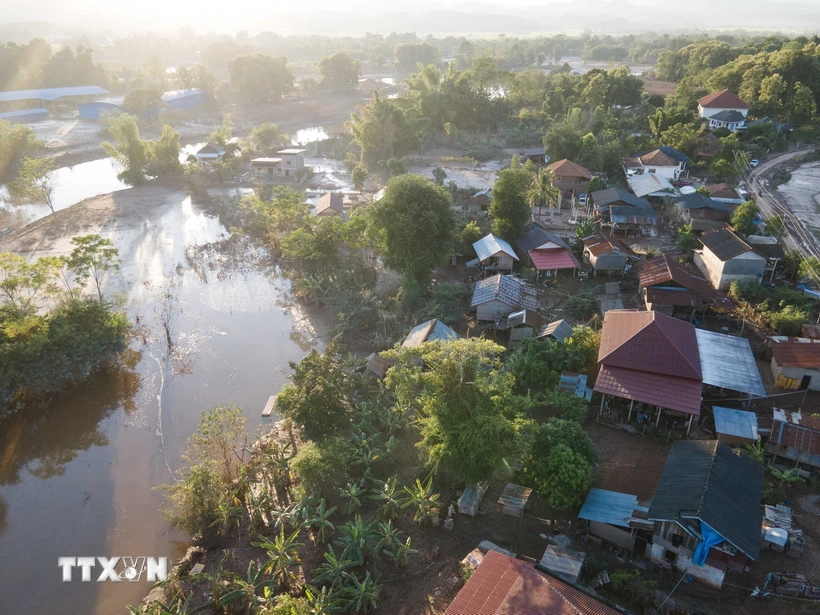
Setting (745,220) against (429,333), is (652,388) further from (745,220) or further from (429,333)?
(745,220)

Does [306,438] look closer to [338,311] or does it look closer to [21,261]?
[338,311]

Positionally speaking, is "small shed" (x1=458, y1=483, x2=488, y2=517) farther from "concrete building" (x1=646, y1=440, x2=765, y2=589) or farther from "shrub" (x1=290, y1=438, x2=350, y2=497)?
"concrete building" (x1=646, y1=440, x2=765, y2=589)

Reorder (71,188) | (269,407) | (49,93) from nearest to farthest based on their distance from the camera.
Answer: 1. (269,407)
2. (71,188)
3. (49,93)

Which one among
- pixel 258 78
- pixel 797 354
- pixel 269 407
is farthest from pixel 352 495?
pixel 258 78

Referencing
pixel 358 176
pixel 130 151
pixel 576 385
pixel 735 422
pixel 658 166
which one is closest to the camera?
pixel 735 422

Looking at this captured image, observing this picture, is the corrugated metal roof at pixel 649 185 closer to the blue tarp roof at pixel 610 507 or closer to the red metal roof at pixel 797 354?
the red metal roof at pixel 797 354

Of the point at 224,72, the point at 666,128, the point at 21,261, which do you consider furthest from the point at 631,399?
the point at 224,72
